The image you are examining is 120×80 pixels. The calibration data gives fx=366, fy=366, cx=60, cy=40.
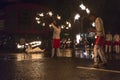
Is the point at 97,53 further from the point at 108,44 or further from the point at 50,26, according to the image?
the point at 108,44

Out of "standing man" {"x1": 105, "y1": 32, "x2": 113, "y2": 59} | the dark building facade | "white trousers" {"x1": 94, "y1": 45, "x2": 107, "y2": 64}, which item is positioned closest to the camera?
"white trousers" {"x1": 94, "y1": 45, "x2": 107, "y2": 64}

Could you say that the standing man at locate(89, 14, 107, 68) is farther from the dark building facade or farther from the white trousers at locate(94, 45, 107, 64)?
the dark building facade

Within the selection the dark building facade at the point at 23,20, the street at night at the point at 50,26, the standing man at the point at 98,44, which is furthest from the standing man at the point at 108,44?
the standing man at the point at 98,44

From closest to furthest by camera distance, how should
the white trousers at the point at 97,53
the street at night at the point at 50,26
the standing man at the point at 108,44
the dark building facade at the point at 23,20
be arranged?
1. the white trousers at the point at 97,53
2. the standing man at the point at 108,44
3. the street at night at the point at 50,26
4. the dark building facade at the point at 23,20

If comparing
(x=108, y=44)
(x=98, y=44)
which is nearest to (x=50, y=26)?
(x=108, y=44)

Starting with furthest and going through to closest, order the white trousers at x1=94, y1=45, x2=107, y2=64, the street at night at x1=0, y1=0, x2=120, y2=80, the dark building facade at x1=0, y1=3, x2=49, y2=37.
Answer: the dark building facade at x1=0, y1=3, x2=49, y2=37, the street at night at x1=0, y1=0, x2=120, y2=80, the white trousers at x1=94, y1=45, x2=107, y2=64

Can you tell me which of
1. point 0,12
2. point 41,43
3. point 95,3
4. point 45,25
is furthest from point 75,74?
point 95,3

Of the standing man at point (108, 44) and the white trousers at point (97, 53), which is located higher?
the standing man at point (108, 44)

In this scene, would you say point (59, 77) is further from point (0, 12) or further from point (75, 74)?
point (0, 12)

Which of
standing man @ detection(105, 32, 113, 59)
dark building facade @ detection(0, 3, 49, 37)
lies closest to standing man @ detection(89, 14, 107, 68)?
standing man @ detection(105, 32, 113, 59)

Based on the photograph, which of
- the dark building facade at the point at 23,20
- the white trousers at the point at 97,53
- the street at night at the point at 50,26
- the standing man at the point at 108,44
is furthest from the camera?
the dark building facade at the point at 23,20

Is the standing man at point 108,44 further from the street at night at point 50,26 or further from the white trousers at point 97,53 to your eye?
the white trousers at point 97,53

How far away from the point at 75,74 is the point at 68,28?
2379 centimetres

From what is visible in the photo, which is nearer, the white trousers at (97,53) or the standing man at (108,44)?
the white trousers at (97,53)
